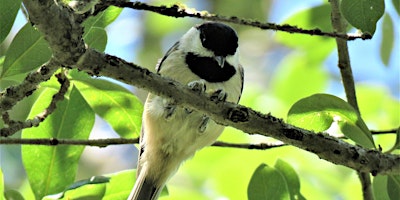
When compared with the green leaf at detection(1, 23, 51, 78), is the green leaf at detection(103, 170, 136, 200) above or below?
below

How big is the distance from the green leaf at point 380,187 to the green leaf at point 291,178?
0.29 meters

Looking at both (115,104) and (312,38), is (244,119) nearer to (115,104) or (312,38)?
(115,104)

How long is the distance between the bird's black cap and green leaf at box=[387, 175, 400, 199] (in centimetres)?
127

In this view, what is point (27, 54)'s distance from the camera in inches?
93.4

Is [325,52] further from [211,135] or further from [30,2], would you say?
[30,2]

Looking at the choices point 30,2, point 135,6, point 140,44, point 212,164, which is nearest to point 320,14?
point 212,164

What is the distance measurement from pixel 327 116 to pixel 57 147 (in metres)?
1.09

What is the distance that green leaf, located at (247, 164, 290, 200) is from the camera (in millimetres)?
2578

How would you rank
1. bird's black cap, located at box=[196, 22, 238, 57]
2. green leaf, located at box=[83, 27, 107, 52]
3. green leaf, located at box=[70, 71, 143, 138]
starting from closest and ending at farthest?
green leaf, located at box=[83, 27, 107, 52] < green leaf, located at box=[70, 71, 143, 138] < bird's black cap, located at box=[196, 22, 238, 57]

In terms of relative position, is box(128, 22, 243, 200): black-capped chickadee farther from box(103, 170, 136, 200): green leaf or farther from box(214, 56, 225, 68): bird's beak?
box(103, 170, 136, 200): green leaf

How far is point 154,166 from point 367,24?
1.52m

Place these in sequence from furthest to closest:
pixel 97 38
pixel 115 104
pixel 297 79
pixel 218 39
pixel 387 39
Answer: pixel 297 79 < pixel 218 39 < pixel 387 39 < pixel 115 104 < pixel 97 38

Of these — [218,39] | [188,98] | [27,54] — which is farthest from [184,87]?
[218,39]

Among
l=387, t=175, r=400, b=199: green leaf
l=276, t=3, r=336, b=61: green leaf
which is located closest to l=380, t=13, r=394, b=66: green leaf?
l=276, t=3, r=336, b=61: green leaf
